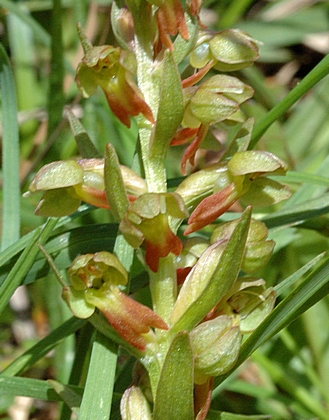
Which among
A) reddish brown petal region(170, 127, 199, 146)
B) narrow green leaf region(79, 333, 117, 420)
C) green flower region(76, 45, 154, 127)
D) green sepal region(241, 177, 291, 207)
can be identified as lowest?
narrow green leaf region(79, 333, 117, 420)

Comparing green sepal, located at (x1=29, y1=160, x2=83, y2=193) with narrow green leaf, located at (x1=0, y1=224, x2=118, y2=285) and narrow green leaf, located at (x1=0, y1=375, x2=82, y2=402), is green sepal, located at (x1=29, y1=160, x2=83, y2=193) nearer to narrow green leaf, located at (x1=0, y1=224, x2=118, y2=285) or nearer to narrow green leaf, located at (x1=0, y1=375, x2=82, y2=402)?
narrow green leaf, located at (x1=0, y1=224, x2=118, y2=285)

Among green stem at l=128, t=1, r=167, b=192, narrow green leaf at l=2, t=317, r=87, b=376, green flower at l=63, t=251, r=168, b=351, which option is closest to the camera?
green flower at l=63, t=251, r=168, b=351

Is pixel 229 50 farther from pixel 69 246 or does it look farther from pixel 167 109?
pixel 69 246

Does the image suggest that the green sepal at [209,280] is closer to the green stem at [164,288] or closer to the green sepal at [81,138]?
the green stem at [164,288]

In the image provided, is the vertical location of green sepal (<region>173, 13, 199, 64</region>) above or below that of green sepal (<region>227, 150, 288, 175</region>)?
above

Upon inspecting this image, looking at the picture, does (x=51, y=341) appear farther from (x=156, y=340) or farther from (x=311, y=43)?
(x=311, y=43)

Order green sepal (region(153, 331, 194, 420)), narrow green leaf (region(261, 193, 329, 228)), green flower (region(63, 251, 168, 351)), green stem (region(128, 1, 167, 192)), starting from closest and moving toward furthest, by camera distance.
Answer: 1. green sepal (region(153, 331, 194, 420))
2. green flower (region(63, 251, 168, 351))
3. green stem (region(128, 1, 167, 192))
4. narrow green leaf (region(261, 193, 329, 228))

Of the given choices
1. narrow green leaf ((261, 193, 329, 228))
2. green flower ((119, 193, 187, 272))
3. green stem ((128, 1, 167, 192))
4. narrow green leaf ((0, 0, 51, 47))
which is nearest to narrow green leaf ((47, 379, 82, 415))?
green flower ((119, 193, 187, 272))
